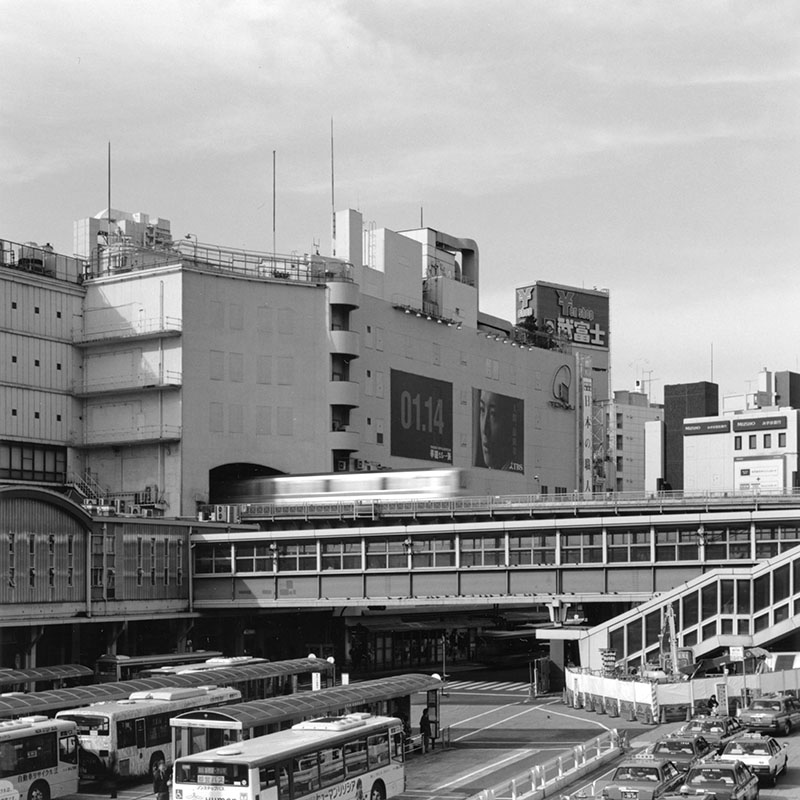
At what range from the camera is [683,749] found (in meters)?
47.4

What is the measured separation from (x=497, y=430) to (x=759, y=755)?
10545cm

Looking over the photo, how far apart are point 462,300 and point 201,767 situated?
11735 cm

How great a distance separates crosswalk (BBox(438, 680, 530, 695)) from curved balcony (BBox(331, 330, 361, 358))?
38330 millimetres

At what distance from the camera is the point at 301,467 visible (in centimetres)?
12312

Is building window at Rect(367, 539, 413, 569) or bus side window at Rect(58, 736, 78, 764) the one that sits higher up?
building window at Rect(367, 539, 413, 569)

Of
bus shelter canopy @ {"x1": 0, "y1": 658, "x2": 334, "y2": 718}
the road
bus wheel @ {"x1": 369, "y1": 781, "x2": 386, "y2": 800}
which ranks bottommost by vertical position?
the road

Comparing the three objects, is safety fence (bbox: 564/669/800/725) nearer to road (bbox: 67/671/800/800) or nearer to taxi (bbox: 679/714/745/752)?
road (bbox: 67/671/800/800)

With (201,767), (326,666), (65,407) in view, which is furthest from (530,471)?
(201,767)

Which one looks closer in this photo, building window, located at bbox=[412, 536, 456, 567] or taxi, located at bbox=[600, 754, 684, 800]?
taxi, located at bbox=[600, 754, 684, 800]

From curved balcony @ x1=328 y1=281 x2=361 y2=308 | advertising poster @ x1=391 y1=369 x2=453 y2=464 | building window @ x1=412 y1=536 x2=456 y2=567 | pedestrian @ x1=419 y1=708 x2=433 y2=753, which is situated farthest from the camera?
advertising poster @ x1=391 y1=369 x2=453 y2=464

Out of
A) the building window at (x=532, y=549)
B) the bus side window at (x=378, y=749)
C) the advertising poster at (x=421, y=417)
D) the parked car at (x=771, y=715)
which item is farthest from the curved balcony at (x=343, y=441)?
the bus side window at (x=378, y=749)

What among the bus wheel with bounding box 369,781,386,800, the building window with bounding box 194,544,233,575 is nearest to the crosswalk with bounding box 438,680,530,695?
the building window with bounding box 194,544,233,575

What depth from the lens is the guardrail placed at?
1732 inches

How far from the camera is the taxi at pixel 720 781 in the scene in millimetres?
40188
